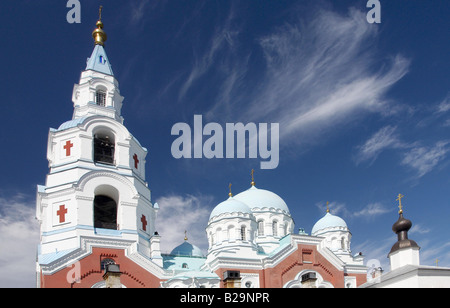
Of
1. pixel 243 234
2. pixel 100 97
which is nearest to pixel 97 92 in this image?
pixel 100 97

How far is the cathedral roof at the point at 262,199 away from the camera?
29.6m

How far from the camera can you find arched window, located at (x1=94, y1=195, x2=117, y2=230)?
880 inches

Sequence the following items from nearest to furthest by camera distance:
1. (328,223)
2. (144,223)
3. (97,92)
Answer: (144,223) < (97,92) < (328,223)

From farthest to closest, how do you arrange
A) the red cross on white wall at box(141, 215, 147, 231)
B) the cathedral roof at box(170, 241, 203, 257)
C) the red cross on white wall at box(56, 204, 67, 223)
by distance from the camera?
the cathedral roof at box(170, 241, 203, 257)
the red cross on white wall at box(141, 215, 147, 231)
the red cross on white wall at box(56, 204, 67, 223)

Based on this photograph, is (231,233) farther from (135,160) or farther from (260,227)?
(135,160)

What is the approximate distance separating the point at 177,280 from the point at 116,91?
10797 millimetres

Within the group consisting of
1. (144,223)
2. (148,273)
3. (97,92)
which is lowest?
(148,273)

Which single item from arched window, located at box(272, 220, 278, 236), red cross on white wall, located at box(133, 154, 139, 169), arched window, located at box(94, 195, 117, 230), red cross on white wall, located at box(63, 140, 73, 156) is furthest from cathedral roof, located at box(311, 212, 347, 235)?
red cross on white wall, located at box(63, 140, 73, 156)

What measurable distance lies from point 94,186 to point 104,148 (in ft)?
8.30

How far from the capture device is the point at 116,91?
2559 centimetres

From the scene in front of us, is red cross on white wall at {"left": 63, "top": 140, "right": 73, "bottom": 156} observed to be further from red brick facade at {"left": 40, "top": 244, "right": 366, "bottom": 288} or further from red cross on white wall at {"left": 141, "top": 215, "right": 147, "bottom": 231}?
red brick facade at {"left": 40, "top": 244, "right": 366, "bottom": 288}

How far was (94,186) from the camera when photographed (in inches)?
850
